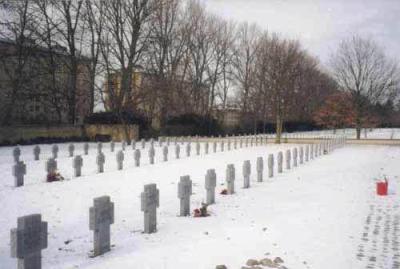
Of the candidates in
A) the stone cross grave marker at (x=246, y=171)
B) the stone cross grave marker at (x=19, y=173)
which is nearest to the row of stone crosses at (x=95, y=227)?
the stone cross grave marker at (x=246, y=171)

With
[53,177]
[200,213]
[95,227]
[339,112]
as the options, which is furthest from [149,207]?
[339,112]

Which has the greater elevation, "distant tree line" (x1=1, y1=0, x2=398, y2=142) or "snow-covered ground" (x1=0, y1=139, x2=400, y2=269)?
"distant tree line" (x1=1, y1=0, x2=398, y2=142)

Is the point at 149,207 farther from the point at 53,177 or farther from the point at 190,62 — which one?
the point at 190,62

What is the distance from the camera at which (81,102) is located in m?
43.0

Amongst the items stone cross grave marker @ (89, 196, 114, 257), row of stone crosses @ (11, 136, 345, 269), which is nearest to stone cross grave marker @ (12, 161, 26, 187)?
row of stone crosses @ (11, 136, 345, 269)

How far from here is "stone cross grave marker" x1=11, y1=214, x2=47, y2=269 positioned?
544cm

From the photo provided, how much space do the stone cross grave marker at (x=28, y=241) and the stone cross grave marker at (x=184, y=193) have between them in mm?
3893

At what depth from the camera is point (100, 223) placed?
6.78 meters

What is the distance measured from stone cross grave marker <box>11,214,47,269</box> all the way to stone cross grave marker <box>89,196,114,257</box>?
1.01 metres

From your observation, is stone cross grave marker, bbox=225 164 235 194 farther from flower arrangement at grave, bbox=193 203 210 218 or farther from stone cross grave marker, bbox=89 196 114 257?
stone cross grave marker, bbox=89 196 114 257

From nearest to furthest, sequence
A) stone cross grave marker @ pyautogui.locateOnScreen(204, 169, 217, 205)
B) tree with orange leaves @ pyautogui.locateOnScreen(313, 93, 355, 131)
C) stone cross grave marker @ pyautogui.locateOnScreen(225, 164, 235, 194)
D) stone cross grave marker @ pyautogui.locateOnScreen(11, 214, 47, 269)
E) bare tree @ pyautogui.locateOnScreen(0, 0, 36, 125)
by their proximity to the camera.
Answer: stone cross grave marker @ pyautogui.locateOnScreen(11, 214, 47, 269)
stone cross grave marker @ pyautogui.locateOnScreen(204, 169, 217, 205)
stone cross grave marker @ pyautogui.locateOnScreen(225, 164, 235, 194)
bare tree @ pyautogui.locateOnScreen(0, 0, 36, 125)
tree with orange leaves @ pyautogui.locateOnScreen(313, 93, 355, 131)

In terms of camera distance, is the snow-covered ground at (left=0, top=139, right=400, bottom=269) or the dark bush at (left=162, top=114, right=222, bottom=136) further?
the dark bush at (left=162, top=114, right=222, bottom=136)

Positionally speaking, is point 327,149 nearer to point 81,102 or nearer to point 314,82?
point 81,102

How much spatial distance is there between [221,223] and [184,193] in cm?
108
